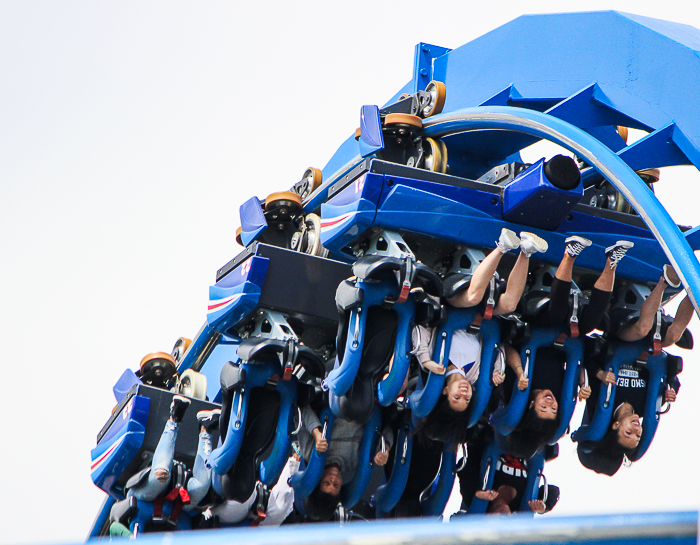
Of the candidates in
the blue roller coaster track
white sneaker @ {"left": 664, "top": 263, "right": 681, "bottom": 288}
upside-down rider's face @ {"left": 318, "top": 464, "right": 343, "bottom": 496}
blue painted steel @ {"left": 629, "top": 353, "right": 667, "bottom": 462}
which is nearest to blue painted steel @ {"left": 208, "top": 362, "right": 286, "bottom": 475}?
the blue roller coaster track

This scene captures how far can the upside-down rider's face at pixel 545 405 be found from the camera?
7188 mm

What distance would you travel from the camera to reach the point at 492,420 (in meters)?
7.43

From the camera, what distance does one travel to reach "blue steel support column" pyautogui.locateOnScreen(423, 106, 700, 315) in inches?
205

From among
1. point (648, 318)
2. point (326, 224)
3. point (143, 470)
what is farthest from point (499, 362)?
point (143, 470)

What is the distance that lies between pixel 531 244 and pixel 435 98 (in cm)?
156

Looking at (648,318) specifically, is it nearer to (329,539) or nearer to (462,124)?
(462,124)

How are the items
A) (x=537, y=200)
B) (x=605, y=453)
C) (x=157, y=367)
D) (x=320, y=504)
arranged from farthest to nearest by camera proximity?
1. (x=157, y=367)
2. (x=320, y=504)
3. (x=605, y=453)
4. (x=537, y=200)

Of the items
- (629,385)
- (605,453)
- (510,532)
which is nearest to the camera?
(510,532)

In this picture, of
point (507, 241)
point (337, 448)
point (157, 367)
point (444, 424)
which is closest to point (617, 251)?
point (507, 241)

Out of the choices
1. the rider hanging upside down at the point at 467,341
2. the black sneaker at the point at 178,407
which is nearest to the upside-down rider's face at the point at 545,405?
the rider hanging upside down at the point at 467,341

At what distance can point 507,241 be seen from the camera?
6566mm

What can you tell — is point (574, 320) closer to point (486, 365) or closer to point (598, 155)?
point (486, 365)

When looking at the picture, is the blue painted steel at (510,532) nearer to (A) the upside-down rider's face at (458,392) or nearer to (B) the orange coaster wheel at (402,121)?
(A) the upside-down rider's face at (458,392)

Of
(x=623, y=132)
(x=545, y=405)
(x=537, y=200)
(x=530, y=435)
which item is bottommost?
(x=530, y=435)
